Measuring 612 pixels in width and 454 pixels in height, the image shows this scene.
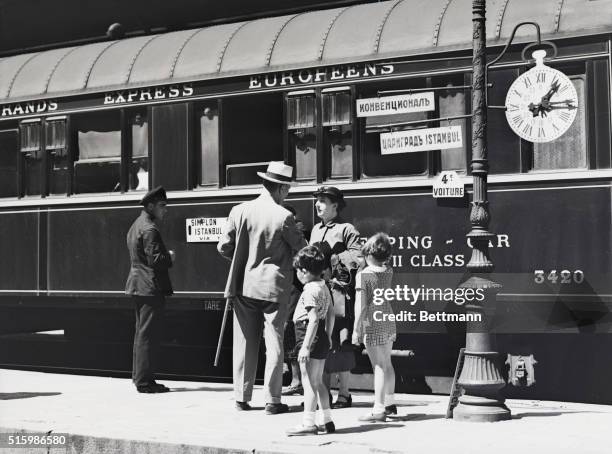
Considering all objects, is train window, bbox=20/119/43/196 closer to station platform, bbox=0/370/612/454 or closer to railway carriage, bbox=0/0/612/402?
railway carriage, bbox=0/0/612/402

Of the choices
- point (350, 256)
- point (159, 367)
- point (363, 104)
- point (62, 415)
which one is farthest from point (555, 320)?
point (159, 367)

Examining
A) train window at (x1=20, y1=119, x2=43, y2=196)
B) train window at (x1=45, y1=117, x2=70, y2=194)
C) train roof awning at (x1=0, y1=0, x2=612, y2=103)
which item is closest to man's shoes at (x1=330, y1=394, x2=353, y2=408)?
train roof awning at (x1=0, y1=0, x2=612, y2=103)

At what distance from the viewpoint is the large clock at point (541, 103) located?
7.83 m

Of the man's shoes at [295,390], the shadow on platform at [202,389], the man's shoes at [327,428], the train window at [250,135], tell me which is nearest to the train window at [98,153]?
the train window at [250,135]

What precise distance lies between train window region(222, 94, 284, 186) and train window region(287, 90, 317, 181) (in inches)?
5.4

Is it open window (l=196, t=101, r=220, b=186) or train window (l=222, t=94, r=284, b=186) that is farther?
open window (l=196, t=101, r=220, b=186)

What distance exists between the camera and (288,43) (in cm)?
952

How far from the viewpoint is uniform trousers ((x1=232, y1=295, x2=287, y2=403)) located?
758 centimetres

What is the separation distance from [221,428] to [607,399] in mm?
3181

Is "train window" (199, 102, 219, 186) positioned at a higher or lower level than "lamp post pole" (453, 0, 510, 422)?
higher

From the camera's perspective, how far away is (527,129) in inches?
316

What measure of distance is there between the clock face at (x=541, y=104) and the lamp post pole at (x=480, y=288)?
2.65 ft

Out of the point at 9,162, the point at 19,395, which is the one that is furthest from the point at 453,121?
the point at 9,162

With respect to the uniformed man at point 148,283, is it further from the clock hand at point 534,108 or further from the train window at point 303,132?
the clock hand at point 534,108
